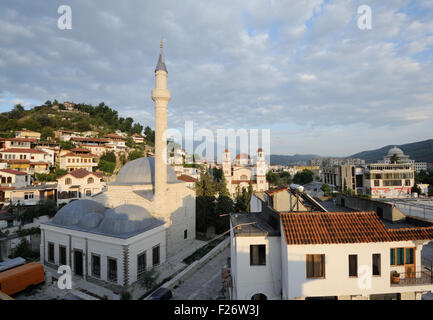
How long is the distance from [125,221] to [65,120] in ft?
216

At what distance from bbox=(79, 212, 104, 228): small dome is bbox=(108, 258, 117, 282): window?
2776 mm

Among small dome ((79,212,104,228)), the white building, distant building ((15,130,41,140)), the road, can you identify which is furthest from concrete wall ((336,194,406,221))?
distant building ((15,130,41,140))

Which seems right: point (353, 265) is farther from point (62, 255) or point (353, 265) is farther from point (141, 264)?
point (62, 255)

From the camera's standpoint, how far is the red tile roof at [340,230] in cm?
766

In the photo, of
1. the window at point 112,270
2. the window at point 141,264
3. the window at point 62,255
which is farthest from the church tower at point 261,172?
the window at point 62,255

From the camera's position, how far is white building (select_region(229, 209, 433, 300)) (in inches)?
301

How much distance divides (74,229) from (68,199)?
17881mm

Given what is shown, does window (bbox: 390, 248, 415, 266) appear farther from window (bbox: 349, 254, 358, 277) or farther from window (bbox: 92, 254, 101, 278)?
window (bbox: 92, 254, 101, 278)

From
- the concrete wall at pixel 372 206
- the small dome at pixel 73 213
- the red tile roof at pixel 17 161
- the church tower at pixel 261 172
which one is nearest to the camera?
the concrete wall at pixel 372 206

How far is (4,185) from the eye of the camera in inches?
1061

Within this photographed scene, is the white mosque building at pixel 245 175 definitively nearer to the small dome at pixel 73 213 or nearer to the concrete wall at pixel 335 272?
the small dome at pixel 73 213

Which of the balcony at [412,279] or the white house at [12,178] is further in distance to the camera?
the white house at [12,178]
